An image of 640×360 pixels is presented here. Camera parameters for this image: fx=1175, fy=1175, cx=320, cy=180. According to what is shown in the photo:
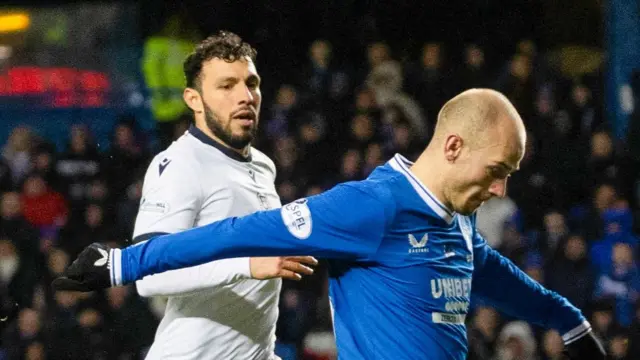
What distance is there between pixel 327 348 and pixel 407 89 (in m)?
2.35

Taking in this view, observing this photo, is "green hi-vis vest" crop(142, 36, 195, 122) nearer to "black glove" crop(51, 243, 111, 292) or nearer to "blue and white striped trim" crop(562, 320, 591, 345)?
"blue and white striped trim" crop(562, 320, 591, 345)

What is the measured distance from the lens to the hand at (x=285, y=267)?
11.4ft

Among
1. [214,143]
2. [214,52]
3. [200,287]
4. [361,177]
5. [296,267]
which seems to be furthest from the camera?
[361,177]

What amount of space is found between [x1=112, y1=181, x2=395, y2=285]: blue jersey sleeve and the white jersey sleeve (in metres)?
0.55

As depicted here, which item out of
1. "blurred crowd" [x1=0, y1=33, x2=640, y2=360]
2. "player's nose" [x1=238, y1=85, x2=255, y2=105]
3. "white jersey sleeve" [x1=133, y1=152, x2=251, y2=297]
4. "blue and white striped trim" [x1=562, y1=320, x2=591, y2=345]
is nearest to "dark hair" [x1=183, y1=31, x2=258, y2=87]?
"player's nose" [x1=238, y1=85, x2=255, y2=105]

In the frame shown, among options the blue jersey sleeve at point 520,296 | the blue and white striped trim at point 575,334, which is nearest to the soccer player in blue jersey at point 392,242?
the blue jersey sleeve at point 520,296

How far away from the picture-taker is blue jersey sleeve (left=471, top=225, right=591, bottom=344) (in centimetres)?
378

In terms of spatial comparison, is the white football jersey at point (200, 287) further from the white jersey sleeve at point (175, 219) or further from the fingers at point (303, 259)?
the fingers at point (303, 259)

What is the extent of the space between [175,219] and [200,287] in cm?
25

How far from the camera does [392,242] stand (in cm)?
324

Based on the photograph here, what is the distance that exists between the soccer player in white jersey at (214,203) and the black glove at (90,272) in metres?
0.60

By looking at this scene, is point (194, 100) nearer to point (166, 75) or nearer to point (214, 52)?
point (214, 52)

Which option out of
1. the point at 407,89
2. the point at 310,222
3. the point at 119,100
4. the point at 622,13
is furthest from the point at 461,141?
the point at 119,100

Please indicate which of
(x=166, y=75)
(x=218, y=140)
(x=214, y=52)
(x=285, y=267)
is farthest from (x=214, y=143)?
(x=166, y=75)
